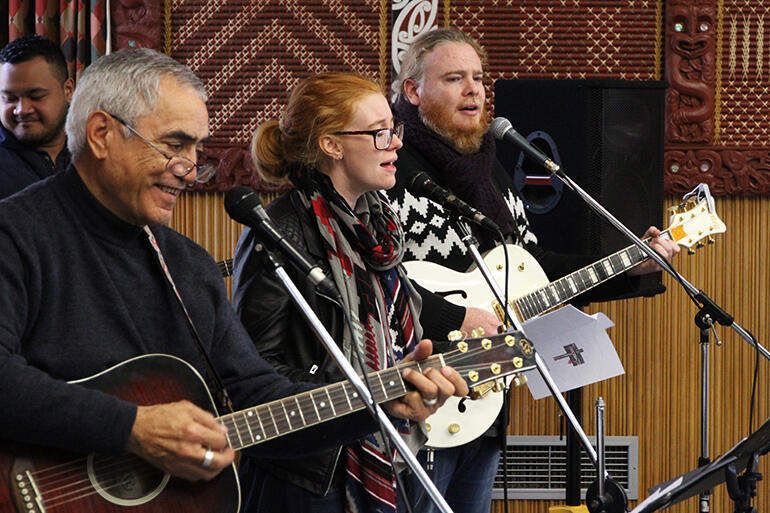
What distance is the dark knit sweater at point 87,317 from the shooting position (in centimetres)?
165

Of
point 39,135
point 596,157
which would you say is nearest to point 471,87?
point 596,157

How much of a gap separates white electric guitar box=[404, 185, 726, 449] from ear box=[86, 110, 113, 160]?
4.03ft

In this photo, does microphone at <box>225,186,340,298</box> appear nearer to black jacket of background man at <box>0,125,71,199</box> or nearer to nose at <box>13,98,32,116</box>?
black jacket of background man at <box>0,125,71,199</box>

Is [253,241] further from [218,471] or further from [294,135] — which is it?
[218,471]

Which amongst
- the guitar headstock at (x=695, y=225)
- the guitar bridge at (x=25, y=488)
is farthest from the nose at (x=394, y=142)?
the guitar headstock at (x=695, y=225)

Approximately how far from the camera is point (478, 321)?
2.84 metres

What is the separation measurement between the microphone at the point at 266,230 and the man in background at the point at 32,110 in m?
1.52

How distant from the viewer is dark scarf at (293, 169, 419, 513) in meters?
2.19

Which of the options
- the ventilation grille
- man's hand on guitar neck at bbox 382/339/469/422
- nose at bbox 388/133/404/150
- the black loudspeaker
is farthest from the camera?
the ventilation grille

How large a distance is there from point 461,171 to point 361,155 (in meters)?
0.70

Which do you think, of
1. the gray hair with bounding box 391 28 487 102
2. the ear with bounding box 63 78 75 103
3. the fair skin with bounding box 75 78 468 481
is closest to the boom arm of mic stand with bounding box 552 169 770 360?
the gray hair with bounding box 391 28 487 102

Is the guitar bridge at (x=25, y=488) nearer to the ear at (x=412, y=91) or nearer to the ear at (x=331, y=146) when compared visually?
the ear at (x=331, y=146)

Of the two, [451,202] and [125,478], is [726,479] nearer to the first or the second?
[451,202]

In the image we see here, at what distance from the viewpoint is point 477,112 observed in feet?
10.5
